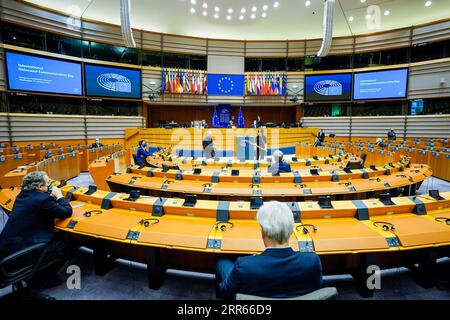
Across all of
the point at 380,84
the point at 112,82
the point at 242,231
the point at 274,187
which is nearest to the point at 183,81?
the point at 112,82

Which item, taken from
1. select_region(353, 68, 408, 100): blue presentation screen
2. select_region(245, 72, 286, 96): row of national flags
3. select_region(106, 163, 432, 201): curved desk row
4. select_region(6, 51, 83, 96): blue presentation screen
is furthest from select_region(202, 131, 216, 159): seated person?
select_region(353, 68, 408, 100): blue presentation screen

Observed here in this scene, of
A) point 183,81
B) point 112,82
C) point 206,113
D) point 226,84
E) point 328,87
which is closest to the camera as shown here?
point 112,82

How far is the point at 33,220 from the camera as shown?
250 cm

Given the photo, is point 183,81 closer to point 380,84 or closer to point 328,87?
point 328,87

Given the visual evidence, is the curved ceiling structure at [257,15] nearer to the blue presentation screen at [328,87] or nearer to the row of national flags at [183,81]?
the row of national flags at [183,81]

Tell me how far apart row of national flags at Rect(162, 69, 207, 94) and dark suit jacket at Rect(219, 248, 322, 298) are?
640 inches

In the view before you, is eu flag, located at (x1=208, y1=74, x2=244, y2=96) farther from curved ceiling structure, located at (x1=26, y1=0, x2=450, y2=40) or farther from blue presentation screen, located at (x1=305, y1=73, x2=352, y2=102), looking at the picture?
blue presentation screen, located at (x1=305, y1=73, x2=352, y2=102)

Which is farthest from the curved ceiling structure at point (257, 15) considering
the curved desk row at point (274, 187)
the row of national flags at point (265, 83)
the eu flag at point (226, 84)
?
the curved desk row at point (274, 187)

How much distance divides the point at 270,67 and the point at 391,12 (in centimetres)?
763

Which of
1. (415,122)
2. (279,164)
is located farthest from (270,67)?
(279,164)

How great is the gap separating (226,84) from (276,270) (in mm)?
16874

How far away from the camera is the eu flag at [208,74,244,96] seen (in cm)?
1702

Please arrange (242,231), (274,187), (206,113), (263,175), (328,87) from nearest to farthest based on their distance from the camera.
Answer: (242,231), (274,187), (263,175), (328,87), (206,113)

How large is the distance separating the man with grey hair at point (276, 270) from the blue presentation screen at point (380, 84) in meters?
17.8
